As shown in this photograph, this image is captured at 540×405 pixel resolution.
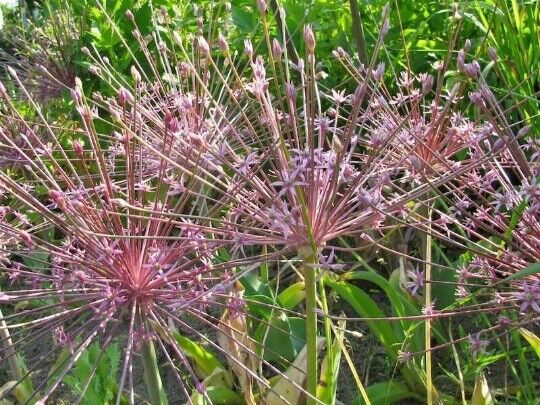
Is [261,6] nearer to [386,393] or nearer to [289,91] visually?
[289,91]

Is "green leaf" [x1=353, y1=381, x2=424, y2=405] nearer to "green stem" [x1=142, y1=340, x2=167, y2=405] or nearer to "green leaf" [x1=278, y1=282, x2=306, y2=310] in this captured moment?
"green leaf" [x1=278, y1=282, x2=306, y2=310]

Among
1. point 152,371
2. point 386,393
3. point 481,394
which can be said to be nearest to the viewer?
point 152,371

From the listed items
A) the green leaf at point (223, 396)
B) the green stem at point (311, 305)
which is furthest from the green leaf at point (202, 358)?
the green stem at point (311, 305)

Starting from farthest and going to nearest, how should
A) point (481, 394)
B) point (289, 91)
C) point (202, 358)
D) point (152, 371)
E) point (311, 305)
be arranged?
point (202, 358), point (481, 394), point (152, 371), point (311, 305), point (289, 91)

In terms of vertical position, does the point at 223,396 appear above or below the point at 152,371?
below

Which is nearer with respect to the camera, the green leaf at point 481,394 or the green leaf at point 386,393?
the green leaf at point 481,394

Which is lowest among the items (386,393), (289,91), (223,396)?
(386,393)

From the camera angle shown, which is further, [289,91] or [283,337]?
[283,337]

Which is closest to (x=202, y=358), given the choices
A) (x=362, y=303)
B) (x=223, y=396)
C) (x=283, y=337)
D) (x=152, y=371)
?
(x=223, y=396)

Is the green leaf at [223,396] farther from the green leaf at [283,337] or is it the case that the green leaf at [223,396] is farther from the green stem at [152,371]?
the green stem at [152,371]
